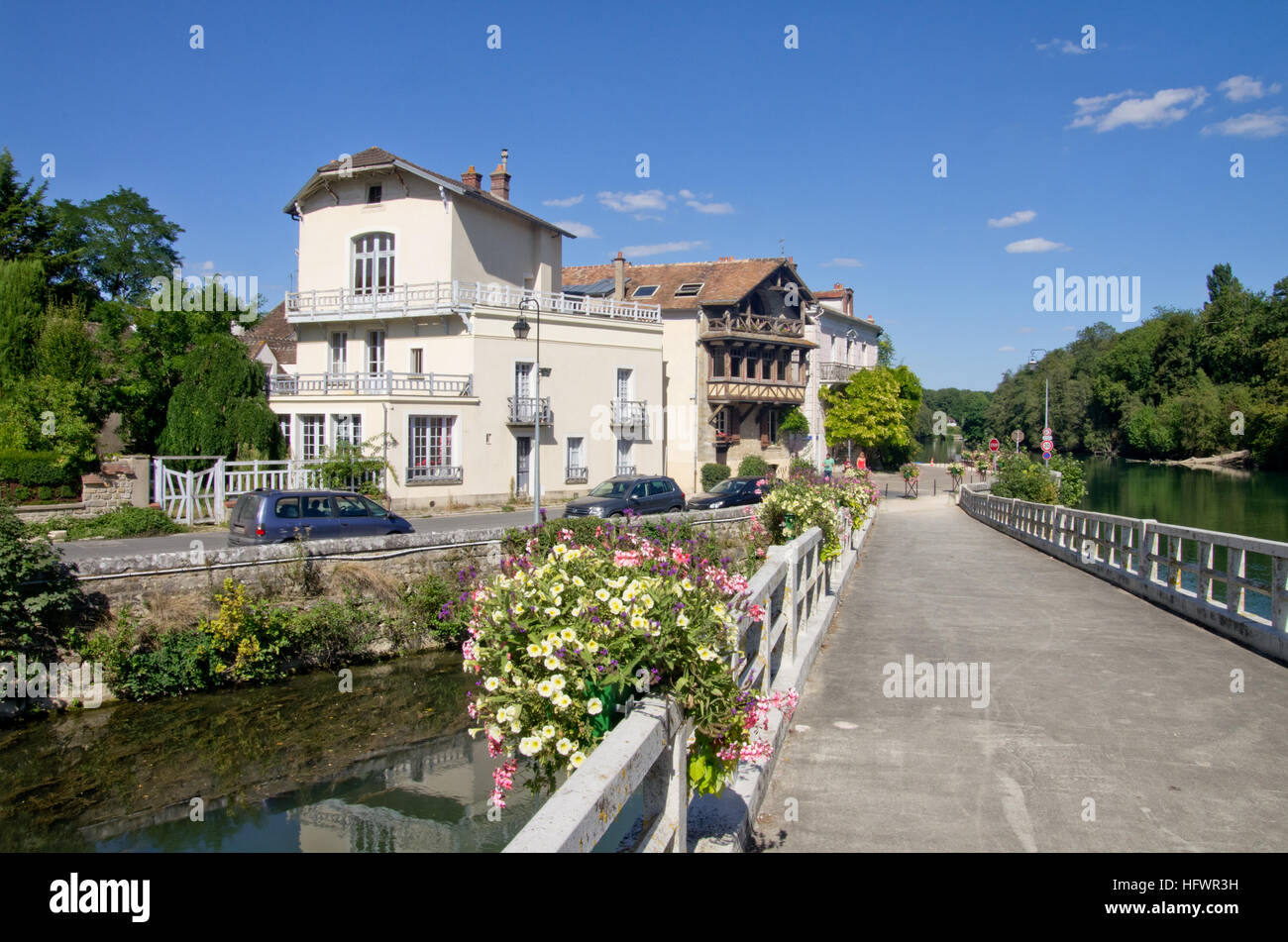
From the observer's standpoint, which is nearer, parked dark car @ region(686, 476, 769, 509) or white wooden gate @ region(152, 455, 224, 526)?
white wooden gate @ region(152, 455, 224, 526)

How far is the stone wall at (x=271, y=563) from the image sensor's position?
13.7 meters

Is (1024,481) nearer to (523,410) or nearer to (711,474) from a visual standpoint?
(711,474)

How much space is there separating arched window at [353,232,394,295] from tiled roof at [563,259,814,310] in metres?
13.3

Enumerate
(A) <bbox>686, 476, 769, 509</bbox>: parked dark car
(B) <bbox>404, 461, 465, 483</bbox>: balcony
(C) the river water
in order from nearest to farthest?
(C) the river water → (B) <bbox>404, 461, 465, 483</bbox>: balcony → (A) <bbox>686, 476, 769, 509</bbox>: parked dark car

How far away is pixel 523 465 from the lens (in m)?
32.9

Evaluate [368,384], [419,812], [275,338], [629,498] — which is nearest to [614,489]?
[629,498]

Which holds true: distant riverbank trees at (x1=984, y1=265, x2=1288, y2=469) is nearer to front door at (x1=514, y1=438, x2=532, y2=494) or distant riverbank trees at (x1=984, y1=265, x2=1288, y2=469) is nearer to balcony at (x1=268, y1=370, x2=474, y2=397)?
front door at (x1=514, y1=438, x2=532, y2=494)

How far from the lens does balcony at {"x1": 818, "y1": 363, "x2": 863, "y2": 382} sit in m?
53.2

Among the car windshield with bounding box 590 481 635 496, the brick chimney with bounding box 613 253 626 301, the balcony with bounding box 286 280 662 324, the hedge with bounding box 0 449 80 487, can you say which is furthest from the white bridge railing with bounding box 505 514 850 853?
the brick chimney with bounding box 613 253 626 301

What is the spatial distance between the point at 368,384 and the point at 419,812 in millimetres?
22345

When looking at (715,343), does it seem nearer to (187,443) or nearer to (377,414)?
(377,414)

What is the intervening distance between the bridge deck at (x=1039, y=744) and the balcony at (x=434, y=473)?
20641 mm

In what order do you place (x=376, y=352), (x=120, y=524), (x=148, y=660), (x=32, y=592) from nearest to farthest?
(x=32, y=592)
(x=148, y=660)
(x=120, y=524)
(x=376, y=352)
